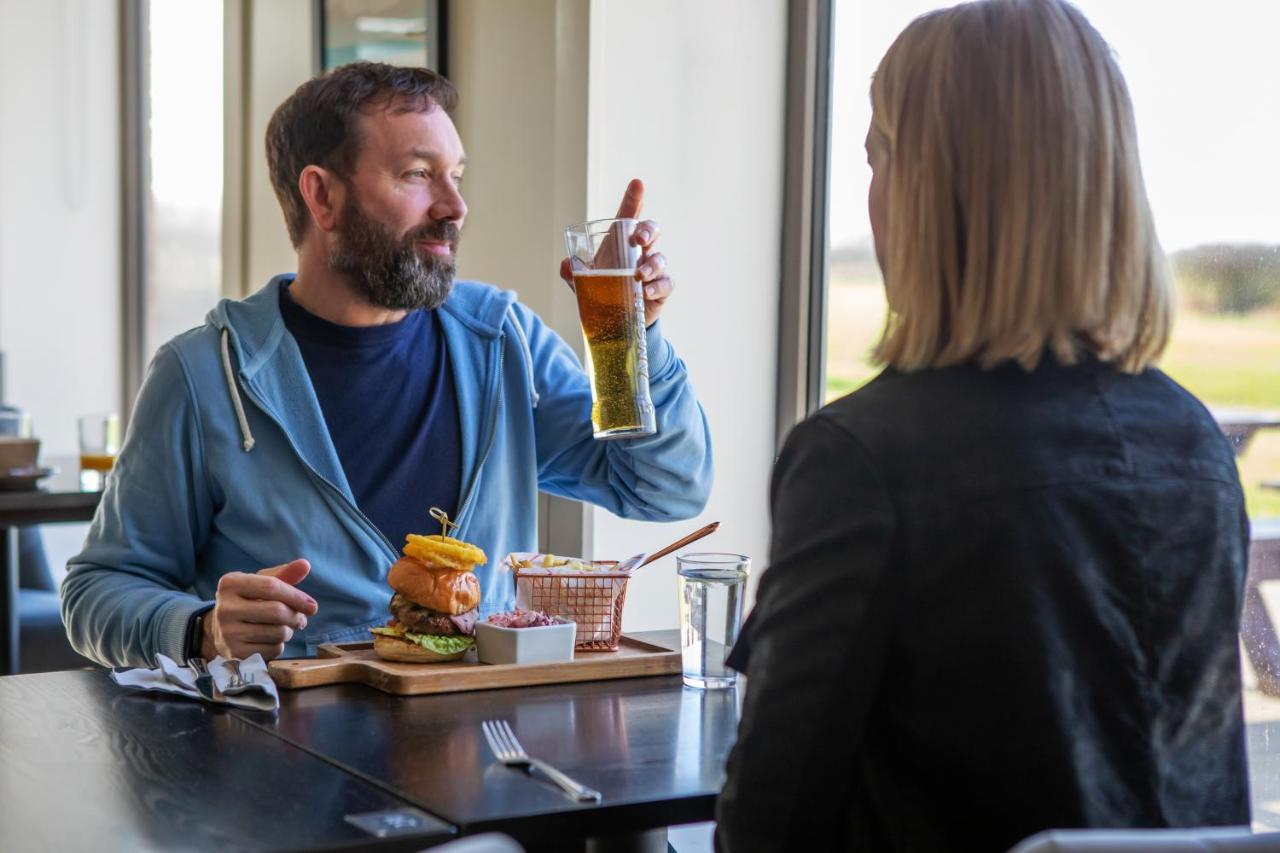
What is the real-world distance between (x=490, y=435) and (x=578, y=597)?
1.49 feet

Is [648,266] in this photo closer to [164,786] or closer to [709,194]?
[164,786]

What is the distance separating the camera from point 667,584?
2820mm

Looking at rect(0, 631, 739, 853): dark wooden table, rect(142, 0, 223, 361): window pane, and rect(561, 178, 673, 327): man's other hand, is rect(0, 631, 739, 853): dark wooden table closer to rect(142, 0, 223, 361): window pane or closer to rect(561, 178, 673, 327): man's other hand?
rect(561, 178, 673, 327): man's other hand

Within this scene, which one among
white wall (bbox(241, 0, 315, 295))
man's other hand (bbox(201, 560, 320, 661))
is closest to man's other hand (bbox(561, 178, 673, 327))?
man's other hand (bbox(201, 560, 320, 661))

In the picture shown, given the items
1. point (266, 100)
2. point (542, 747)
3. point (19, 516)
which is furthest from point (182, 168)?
point (542, 747)

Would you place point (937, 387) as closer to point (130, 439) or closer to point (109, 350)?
point (130, 439)

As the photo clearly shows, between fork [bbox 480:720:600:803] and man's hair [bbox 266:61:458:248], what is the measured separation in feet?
3.51

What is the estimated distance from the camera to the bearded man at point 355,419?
190 centimetres

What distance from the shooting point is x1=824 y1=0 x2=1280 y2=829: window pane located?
6.26 feet

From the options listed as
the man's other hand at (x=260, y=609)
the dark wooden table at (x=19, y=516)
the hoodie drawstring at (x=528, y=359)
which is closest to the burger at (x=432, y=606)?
the man's other hand at (x=260, y=609)

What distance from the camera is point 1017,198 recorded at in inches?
40.4

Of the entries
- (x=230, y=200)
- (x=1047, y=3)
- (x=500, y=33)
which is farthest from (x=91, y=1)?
(x=1047, y=3)

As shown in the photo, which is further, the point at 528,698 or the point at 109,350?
the point at 109,350

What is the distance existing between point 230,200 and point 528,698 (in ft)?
9.92
